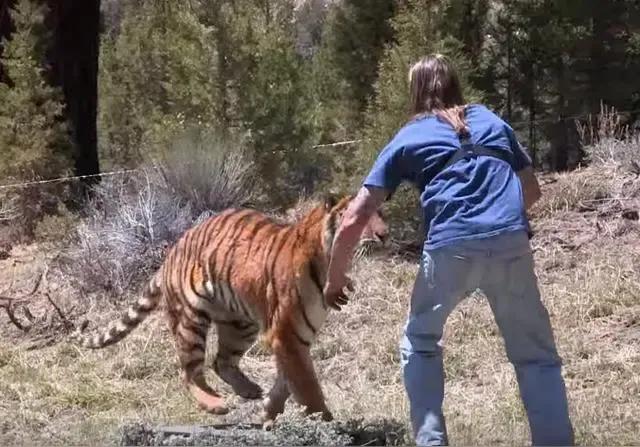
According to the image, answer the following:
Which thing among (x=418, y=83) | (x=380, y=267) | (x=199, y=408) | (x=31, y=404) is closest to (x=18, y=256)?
(x=380, y=267)

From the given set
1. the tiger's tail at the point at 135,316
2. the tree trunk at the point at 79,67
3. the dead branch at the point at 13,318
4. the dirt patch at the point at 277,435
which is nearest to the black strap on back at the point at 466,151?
the dirt patch at the point at 277,435

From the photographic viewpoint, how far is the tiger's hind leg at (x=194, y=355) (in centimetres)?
731

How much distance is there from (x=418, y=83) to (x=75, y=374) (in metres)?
4.30

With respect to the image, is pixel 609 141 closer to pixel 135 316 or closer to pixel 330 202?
pixel 135 316

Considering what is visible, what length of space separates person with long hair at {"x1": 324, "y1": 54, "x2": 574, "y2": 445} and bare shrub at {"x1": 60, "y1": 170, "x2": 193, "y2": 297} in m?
5.85

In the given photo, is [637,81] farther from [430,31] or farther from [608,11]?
[430,31]

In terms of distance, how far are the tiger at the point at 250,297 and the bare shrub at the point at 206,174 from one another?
3.70 metres

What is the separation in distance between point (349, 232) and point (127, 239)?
6.12 meters

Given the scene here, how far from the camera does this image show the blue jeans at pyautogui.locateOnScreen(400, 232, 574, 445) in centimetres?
535

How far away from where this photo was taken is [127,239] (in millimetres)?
11273

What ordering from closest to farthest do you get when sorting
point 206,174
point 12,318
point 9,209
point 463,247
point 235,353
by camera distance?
point 463,247 < point 235,353 < point 12,318 < point 206,174 < point 9,209

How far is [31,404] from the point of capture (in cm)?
800

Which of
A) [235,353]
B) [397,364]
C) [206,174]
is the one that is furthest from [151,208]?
[235,353]

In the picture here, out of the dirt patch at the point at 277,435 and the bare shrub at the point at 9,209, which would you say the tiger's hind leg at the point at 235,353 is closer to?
the dirt patch at the point at 277,435
